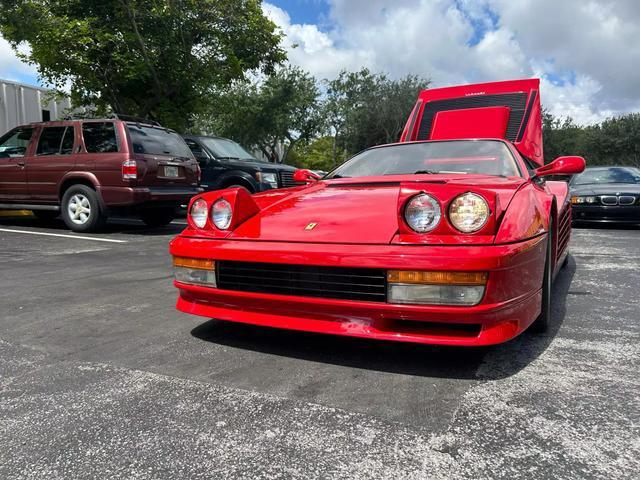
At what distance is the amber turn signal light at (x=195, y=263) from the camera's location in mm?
2465

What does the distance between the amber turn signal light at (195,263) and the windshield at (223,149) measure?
682 centimetres

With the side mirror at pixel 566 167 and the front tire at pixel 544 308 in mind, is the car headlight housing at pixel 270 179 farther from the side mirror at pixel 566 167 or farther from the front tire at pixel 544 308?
the front tire at pixel 544 308

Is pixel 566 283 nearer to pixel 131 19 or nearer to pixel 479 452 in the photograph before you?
pixel 479 452

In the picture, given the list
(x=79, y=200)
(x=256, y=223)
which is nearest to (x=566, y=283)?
(x=256, y=223)

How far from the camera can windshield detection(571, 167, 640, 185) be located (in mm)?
9484

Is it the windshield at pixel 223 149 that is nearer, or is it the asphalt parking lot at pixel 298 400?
the asphalt parking lot at pixel 298 400

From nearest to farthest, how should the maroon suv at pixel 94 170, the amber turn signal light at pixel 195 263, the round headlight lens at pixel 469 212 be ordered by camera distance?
the round headlight lens at pixel 469 212 → the amber turn signal light at pixel 195 263 → the maroon suv at pixel 94 170

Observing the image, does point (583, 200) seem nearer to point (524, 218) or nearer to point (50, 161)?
point (524, 218)

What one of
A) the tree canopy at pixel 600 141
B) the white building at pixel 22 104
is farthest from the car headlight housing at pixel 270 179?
the tree canopy at pixel 600 141

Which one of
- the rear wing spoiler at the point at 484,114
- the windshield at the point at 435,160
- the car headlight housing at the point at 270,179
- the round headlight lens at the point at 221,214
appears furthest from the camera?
the car headlight housing at the point at 270,179

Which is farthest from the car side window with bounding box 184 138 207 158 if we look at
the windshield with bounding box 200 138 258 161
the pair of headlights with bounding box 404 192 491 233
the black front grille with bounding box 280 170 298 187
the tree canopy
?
the tree canopy

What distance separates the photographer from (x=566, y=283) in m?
4.14

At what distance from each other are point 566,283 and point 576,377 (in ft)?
7.32

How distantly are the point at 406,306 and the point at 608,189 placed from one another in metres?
8.23
